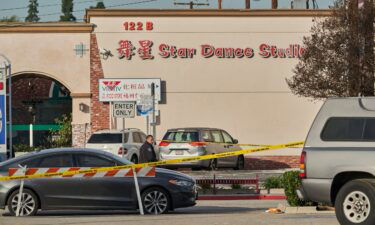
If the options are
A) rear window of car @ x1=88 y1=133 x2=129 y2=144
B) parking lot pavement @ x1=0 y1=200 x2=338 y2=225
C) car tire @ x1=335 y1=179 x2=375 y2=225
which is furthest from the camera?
rear window of car @ x1=88 y1=133 x2=129 y2=144

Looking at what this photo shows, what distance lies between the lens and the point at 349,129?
575 inches

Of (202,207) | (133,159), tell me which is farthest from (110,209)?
(133,159)

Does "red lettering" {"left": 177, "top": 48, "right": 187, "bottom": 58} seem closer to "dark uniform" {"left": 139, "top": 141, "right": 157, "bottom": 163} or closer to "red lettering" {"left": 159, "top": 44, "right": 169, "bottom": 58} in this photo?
"red lettering" {"left": 159, "top": 44, "right": 169, "bottom": 58}

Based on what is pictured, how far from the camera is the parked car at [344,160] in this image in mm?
14086

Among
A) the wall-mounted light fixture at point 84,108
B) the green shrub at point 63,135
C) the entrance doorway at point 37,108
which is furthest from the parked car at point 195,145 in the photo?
the entrance doorway at point 37,108

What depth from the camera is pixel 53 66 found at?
42594mm

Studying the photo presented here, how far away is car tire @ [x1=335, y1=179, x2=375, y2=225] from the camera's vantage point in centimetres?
1390

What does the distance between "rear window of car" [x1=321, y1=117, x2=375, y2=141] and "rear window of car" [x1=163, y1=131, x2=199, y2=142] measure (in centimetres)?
1956

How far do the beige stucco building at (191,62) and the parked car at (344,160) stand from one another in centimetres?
2780

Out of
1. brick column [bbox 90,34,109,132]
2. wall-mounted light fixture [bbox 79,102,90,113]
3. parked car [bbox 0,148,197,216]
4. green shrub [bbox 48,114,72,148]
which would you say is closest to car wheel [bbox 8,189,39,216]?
parked car [bbox 0,148,197,216]

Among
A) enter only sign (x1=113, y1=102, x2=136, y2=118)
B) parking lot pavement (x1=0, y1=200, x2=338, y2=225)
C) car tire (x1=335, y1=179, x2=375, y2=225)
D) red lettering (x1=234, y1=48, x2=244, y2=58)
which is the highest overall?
red lettering (x1=234, y1=48, x2=244, y2=58)

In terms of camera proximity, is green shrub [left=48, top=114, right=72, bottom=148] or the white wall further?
green shrub [left=48, top=114, right=72, bottom=148]

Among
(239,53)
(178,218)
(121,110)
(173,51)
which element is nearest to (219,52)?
(239,53)

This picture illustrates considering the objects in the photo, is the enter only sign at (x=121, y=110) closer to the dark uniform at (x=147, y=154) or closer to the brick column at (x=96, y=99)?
the dark uniform at (x=147, y=154)
